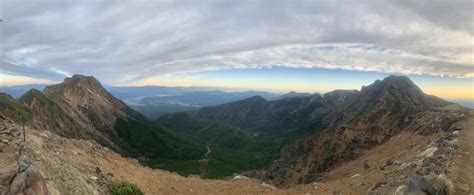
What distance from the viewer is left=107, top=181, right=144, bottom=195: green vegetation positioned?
24.4m

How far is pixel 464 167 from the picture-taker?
25.0 metres

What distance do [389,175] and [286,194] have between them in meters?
7.99

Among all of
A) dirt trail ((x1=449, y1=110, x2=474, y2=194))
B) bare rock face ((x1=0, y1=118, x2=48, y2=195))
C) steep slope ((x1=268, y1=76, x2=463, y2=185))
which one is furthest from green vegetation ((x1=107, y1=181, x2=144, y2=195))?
steep slope ((x1=268, y1=76, x2=463, y2=185))

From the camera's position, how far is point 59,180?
20.3 metres

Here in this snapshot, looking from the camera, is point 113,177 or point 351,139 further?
point 351,139

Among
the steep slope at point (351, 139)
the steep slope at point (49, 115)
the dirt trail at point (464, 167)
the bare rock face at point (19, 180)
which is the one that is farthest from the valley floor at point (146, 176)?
the steep slope at point (49, 115)

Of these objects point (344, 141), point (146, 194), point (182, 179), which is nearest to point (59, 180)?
point (146, 194)

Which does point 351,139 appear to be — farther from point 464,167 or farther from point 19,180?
point 19,180

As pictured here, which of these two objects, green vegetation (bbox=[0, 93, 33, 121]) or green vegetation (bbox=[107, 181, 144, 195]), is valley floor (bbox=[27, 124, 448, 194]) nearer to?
green vegetation (bbox=[107, 181, 144, 195])

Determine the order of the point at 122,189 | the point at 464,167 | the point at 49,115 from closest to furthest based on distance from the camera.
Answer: the point at 122,189
the point at 464,167
the point at 49,115

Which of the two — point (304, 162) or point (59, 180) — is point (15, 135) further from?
point (304, 162)

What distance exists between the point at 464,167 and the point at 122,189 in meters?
22.5

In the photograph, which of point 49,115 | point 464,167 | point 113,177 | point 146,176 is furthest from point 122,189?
point 49,115

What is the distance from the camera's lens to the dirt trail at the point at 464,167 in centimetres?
2125
